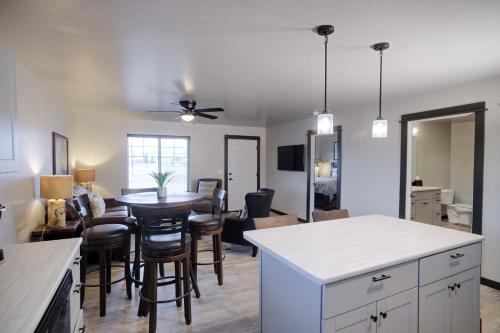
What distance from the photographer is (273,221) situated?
2.32m

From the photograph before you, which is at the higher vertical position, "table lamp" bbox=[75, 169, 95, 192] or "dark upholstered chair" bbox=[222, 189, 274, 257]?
"table lamp" bbox=[75, 169, 95, 192]

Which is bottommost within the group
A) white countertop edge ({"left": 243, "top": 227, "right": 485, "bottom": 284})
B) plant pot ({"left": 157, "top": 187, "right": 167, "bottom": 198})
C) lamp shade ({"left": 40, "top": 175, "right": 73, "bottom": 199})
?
white countertop edge ({"left": 243, "top": 227, "right": 485, "bottom": 284})

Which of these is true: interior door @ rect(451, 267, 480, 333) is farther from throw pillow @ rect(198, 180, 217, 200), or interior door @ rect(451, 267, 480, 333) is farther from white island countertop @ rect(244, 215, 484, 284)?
throw pillow @ rect(198, 180, 217, 200)

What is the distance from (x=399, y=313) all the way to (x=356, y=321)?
0.36m

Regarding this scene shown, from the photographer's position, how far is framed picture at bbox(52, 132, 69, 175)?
372cm

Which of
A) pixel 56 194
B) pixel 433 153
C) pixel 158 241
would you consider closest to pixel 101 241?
pixel 158 241

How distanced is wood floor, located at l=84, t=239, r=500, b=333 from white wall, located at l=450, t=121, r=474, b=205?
367cm

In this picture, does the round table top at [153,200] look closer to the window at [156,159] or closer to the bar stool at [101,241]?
the bar stool at [101,241]

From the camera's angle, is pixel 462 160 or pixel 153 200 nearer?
pixel 153 200

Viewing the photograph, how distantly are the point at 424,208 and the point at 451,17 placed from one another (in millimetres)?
4181

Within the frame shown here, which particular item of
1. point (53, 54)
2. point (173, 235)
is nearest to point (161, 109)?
point (53, 54)

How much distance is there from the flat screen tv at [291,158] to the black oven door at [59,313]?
16.6 feet

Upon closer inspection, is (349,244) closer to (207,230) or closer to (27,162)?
(207,230)

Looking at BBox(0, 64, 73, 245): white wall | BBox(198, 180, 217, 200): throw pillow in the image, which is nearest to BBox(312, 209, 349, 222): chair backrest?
BBox(0, 64, 73, 245): white wall
